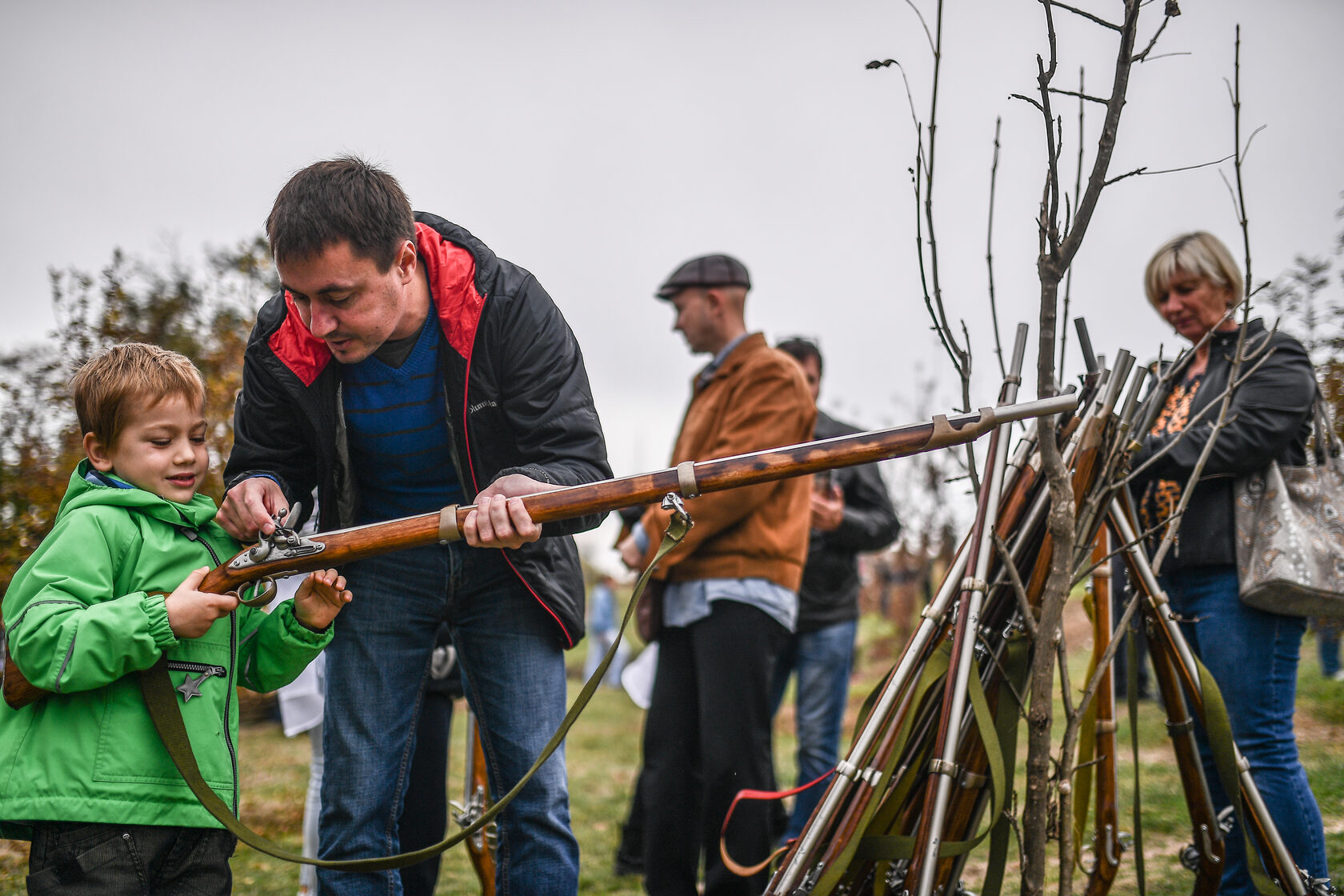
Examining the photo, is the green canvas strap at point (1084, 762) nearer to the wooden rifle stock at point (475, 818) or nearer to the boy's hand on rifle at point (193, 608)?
the wooden rifle stock at point (475, 818)

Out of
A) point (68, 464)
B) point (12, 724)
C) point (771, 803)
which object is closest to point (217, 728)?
point (12, 724)

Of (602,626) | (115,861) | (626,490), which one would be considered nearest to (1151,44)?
(626,490)

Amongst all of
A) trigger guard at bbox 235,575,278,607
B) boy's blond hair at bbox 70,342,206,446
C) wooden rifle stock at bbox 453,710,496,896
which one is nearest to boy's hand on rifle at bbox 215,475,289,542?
trigger guard at bbox 235,575,278,607

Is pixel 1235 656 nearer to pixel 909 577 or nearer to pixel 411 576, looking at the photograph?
pixel 411 576

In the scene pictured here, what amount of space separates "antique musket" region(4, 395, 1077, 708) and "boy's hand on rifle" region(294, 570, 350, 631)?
6cm

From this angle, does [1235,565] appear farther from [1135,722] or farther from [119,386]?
[119,386]

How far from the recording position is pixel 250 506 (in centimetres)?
253

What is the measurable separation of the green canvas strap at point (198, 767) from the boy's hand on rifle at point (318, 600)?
12.8 inches

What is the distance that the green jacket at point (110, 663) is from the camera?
86.4 inches

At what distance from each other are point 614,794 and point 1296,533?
17.6 feet

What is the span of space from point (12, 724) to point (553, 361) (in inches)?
59.2

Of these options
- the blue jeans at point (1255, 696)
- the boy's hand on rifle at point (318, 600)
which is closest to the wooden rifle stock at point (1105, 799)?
the blue jeans at point (1255, 696)

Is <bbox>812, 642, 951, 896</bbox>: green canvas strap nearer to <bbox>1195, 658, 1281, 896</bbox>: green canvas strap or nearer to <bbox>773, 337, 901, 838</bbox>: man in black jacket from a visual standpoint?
<bbox>1195, 658, 1281, 896</bbox>: green canvas strap

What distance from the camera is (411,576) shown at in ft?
9.06
